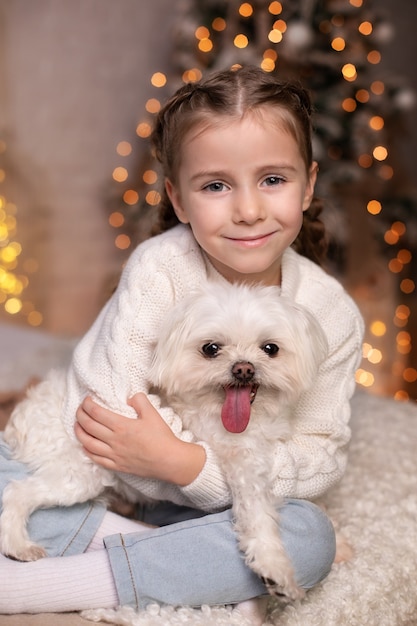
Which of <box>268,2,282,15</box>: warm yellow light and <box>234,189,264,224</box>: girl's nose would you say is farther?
<box>268,2,282,15</box>: warm yellow light

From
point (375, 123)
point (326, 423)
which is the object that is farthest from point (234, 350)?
point (375, 123)

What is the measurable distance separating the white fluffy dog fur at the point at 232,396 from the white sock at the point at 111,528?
6 cm

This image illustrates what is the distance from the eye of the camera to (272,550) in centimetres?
123

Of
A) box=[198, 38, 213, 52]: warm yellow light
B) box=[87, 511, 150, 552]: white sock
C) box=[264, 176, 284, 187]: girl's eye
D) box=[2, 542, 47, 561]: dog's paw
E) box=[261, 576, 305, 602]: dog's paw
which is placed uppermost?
box=[198, 38, 213, 52]: warm yellow light

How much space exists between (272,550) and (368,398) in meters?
1.25

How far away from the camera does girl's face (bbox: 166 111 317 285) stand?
1442 mm

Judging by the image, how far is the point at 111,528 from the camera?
4.75 feet

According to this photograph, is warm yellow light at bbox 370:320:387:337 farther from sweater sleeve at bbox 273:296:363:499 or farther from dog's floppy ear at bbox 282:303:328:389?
dog's floppy ear at bbox 282:303:328:389

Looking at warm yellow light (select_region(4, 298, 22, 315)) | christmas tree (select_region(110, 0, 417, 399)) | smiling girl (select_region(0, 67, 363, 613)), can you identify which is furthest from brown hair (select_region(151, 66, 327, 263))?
warm yellow light (select_region(4, 298, 22, 315))

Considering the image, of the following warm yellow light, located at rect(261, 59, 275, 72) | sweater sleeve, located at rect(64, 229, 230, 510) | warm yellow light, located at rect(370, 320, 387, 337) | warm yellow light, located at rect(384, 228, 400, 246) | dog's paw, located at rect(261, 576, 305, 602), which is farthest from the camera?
warm yellow light, located at rect(384, 228, 400, 246)

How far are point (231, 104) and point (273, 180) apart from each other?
17 centimetres

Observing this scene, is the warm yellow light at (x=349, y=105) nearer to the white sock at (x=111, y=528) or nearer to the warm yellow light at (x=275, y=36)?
the warm yellow light at (x=275, y=36)

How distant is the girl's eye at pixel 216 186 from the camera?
148 cm

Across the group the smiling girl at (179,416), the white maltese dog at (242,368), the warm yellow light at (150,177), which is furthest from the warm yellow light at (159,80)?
the white maltese dog at (242,368)
